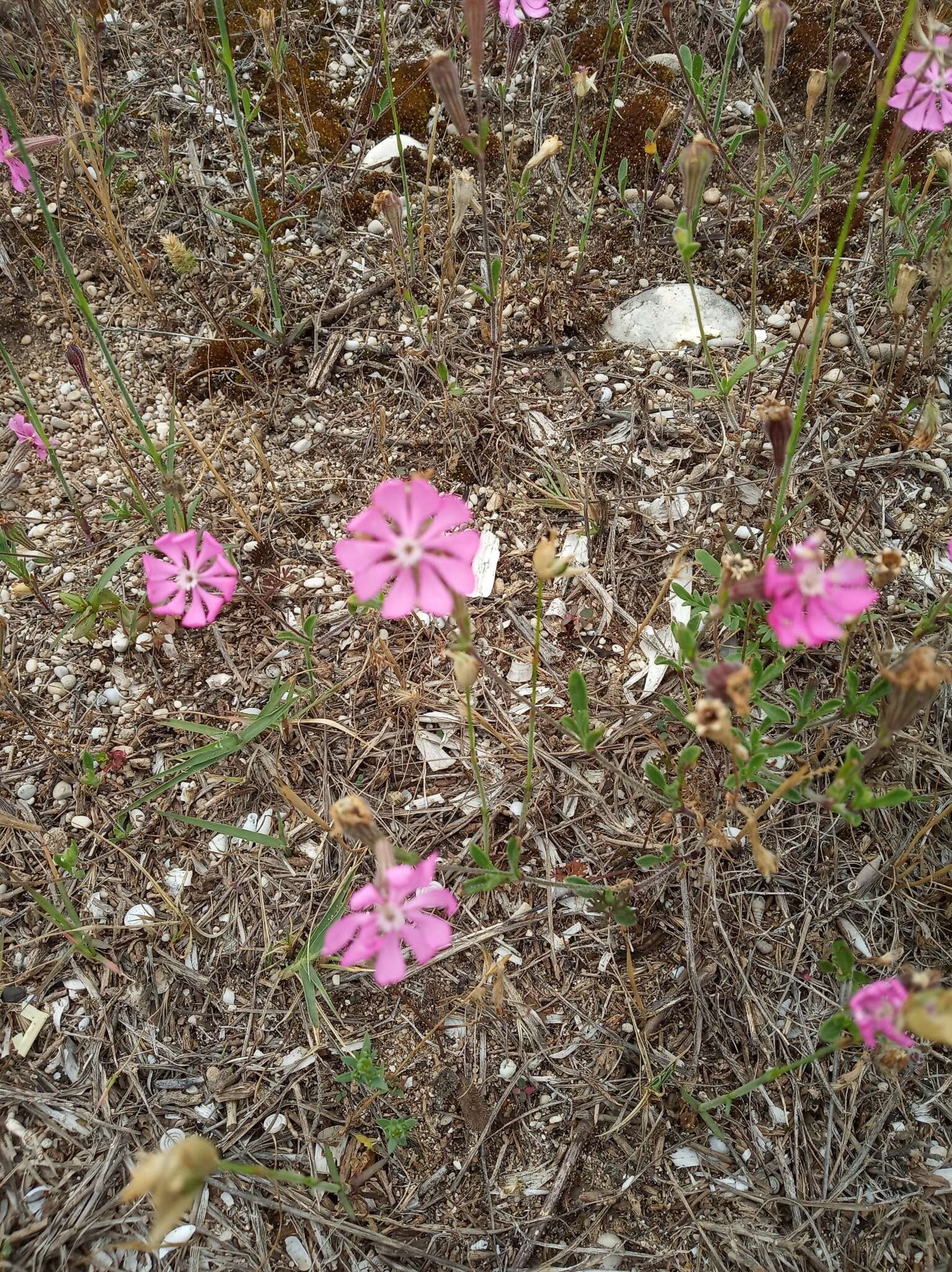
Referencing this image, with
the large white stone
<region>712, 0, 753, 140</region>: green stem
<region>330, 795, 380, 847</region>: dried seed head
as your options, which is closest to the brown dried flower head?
<region>330, 795, 380, 847</region>: dried seed head

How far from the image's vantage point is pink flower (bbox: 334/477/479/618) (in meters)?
1.37

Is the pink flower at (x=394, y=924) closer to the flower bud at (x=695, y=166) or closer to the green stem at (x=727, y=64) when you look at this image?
the flower bud at (x=695, y=166)

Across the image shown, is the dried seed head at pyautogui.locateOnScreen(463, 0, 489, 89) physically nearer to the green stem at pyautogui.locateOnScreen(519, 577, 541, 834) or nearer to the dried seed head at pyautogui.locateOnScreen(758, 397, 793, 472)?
the dried seed head at pyautogui.locateOnScreen(758, 397, 793, 472)

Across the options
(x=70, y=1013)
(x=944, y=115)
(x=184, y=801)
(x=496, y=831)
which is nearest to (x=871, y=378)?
(x=944, y=115)

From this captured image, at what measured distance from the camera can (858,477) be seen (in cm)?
214

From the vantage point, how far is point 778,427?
1.61 meters

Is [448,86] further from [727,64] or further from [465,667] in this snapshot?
[465,667]

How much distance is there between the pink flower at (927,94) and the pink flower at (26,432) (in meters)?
2.21

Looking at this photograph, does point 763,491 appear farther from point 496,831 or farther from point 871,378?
point 496,831

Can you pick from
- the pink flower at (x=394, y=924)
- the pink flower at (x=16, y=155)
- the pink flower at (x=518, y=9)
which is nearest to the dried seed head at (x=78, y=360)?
the pink flower at (x=16, y=155)

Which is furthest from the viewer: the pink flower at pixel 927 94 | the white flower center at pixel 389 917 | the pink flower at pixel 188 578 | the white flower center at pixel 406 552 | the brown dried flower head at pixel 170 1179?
the pink flower at pixel 927 94

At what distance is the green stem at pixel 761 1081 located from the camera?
145 cm

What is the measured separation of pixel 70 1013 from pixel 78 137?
2.60m

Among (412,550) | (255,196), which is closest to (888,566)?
(412,550)
